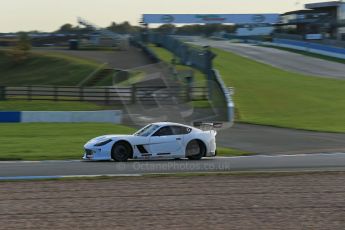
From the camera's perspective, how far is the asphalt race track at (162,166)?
1435cm

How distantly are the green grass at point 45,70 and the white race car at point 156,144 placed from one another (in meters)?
41.1

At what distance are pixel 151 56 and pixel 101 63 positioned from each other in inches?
208

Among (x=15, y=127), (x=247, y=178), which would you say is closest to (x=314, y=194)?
(x=247, y=178)

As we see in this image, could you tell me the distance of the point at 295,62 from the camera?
6178 cm

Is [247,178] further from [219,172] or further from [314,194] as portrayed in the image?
[314,194]

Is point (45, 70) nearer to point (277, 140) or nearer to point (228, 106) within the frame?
point (228, 106)

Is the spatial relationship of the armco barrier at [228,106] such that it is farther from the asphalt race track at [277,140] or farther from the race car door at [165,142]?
the race car door at [165,142]

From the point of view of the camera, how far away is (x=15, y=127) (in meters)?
27.5

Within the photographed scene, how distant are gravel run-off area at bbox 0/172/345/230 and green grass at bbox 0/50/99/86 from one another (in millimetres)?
46383

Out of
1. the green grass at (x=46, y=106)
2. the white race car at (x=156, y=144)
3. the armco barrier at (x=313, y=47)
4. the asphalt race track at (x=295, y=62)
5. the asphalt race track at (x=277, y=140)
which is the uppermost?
the armco barrier at (x=313, y=47)

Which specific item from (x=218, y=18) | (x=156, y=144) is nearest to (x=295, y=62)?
(x=218, y=18)

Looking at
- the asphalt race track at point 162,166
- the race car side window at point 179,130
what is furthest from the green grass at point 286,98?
the race car side window at point 179,130

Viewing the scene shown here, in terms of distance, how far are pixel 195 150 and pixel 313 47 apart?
59.7 m

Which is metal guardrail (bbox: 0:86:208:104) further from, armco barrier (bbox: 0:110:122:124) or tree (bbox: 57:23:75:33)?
tree (bbox: 57:23:75:33)
